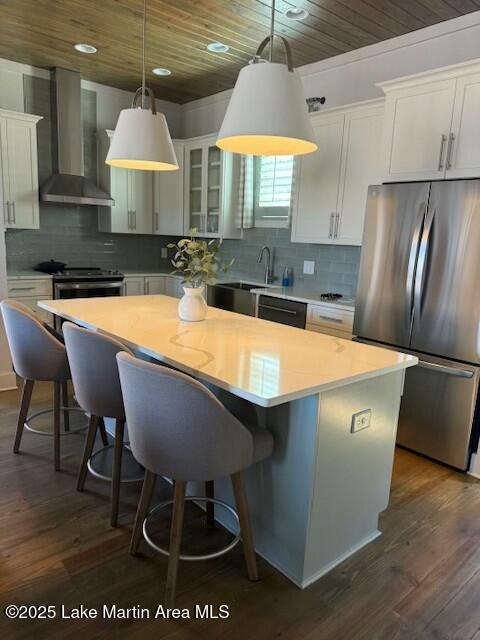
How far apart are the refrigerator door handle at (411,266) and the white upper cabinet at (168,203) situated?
310 centimetres

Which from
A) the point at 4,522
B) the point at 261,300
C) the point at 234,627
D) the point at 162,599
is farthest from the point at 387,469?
the point at 261,300

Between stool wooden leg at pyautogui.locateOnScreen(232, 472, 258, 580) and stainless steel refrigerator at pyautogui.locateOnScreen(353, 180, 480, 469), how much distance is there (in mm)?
1632

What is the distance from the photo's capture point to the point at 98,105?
197 inches

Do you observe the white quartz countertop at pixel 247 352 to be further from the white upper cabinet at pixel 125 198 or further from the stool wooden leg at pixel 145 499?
the white upper cabinet at pixel 125 198

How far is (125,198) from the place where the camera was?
5.10 meters

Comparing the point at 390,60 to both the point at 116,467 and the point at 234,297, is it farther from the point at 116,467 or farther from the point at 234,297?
the point at 116,467

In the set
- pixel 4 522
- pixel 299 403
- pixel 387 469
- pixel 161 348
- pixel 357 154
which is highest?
pixel 357 154

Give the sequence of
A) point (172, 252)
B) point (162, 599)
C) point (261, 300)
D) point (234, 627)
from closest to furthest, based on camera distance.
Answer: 1. point (234, 627)
2. point (162, 599)
3. point (261, 300)
4. point (172, 252)

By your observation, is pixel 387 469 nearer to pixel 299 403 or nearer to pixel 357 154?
pixel 299 403

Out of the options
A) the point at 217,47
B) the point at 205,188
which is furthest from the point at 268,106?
the point at 205,188

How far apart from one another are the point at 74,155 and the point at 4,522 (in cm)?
381

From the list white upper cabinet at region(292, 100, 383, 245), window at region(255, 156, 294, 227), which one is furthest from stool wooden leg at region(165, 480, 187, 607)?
window at region(255, 156, 294, 227)

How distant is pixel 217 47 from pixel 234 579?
12.8 ft

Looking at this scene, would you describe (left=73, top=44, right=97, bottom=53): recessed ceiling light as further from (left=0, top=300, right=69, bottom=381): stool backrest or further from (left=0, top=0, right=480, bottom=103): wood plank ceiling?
(left=0, top=300, right=69, bottom=381): stool backrest
